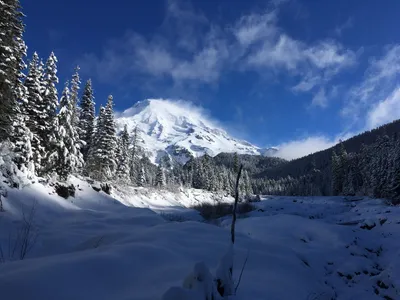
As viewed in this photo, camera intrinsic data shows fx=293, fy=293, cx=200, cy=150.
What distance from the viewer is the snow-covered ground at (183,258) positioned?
3.03 metres

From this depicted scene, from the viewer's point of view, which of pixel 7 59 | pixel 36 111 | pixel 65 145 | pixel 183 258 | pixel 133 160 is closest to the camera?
pixel 183 258

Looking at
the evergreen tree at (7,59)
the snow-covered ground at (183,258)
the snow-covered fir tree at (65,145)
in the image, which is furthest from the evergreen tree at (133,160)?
the snow-covered ground at (183,258)

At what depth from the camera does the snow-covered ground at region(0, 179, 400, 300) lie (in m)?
3.03

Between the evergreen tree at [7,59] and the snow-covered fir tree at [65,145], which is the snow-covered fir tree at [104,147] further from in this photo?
the evergreen tree at [7,59]

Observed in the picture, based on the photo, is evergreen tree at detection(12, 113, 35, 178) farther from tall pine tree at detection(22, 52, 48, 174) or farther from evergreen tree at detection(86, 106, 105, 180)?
evergreen tree at detection(86, 106, 105, 180)

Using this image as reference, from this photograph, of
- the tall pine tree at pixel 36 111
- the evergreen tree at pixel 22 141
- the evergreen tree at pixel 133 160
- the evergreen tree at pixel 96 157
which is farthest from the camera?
the evergreen tree at pixel 133 160

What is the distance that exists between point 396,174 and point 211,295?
4759 cm

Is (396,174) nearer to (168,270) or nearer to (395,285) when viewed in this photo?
(395,285)

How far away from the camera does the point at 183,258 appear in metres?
4.76

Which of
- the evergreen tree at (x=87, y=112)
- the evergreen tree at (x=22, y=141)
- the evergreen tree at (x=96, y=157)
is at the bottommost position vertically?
the evergreen tree at (x=22, y=141)

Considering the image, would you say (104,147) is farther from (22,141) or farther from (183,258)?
(183,258)

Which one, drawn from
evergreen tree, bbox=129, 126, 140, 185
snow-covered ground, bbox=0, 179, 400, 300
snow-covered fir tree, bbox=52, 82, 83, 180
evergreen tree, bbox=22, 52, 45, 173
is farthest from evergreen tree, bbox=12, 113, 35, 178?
evergreen tree, bbox=129, 126, 140, 185

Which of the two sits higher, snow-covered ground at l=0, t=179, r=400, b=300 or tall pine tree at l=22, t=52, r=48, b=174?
tall pine tree at l=22, t=52, r=48, b=174

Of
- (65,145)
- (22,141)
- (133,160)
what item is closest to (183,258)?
(22,141)
